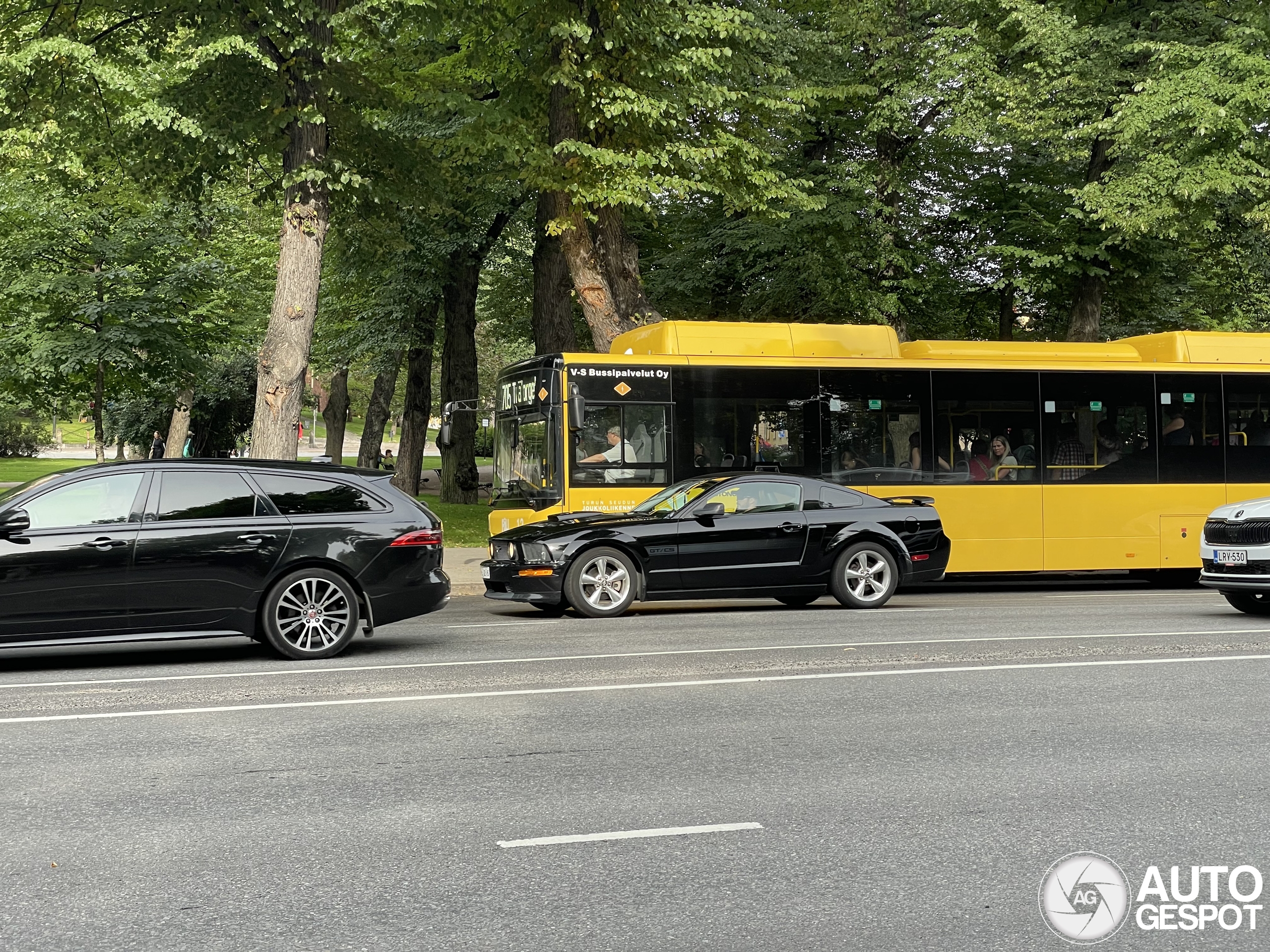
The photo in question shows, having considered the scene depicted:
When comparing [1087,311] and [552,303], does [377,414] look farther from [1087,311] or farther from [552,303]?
[1087,311]

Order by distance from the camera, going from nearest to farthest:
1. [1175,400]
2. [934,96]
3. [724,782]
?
[724,782] < [1175,400] < [934,96]

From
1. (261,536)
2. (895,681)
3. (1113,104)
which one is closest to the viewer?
(895,681)

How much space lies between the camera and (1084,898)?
474cm

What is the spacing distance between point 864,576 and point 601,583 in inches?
118

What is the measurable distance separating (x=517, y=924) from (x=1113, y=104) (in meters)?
22.5

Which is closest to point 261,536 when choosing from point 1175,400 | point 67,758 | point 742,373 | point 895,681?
point 67,758

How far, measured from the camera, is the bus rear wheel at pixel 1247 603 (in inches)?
569

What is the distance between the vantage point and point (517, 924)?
4.43 meters

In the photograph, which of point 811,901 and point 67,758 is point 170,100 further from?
point 811,901

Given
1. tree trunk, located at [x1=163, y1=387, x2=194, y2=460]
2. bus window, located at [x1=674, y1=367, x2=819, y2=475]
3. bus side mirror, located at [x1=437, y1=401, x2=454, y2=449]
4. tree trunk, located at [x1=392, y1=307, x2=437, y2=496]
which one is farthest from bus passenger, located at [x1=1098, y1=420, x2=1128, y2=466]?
tree trunk, located at [x1=163, y1=387, x2=194, y2=460]

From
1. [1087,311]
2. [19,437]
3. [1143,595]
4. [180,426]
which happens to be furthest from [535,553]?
[19,437]

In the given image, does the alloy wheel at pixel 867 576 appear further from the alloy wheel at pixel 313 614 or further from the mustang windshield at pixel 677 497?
the alloy wheel at pixel 313 614

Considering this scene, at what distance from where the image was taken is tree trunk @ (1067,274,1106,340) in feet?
87.4

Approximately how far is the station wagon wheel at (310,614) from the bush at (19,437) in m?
73.1
